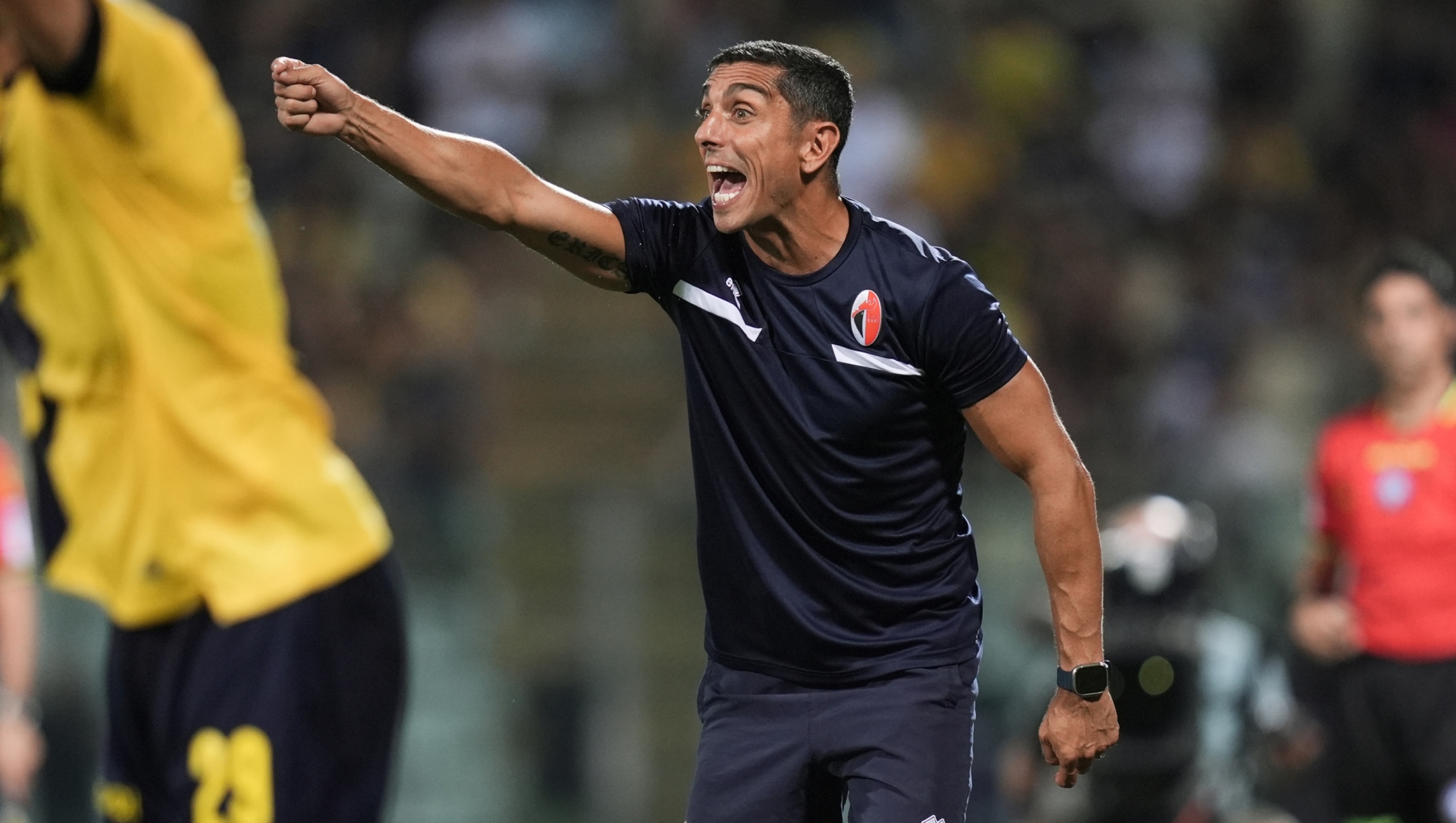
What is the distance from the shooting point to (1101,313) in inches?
441

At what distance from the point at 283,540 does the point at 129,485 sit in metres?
0.37

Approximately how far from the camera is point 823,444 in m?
4.23

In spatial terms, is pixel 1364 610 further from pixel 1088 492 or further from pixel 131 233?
pixel 131 233

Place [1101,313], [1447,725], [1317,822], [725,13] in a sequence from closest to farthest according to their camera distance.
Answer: [1447,725] < [1317,822] < [1101,313] < [725,13]

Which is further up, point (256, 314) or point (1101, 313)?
point (1101, 313)

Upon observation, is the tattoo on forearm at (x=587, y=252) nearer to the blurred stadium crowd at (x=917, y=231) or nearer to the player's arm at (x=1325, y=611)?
the player's arm at (x=1325, y=611)

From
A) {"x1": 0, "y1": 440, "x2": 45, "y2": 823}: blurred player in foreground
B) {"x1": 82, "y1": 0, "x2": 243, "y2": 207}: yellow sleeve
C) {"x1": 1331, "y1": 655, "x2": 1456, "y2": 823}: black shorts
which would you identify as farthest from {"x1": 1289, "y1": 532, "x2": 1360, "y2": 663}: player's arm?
{"x1": 0, "y1": 440, "x2": 45, "y2": 823}: blurred player in foreground

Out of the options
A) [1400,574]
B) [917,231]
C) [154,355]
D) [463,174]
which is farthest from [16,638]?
[917,231]

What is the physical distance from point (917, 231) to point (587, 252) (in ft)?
24.5

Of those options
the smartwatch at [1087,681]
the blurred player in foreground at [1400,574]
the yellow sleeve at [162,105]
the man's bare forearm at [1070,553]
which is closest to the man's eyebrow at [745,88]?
the man's bare forearm at [1070,553]

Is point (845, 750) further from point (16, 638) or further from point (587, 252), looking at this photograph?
point (16, 638)

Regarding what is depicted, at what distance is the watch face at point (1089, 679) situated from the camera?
4246 mm

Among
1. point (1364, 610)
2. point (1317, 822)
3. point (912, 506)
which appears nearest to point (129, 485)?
point (912, 506)

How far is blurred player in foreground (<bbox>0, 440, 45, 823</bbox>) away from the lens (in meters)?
5.39
